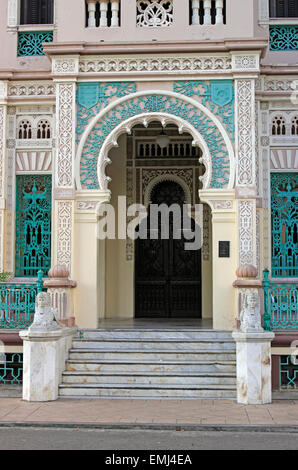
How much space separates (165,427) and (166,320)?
471cm

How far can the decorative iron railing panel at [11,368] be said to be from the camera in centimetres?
971

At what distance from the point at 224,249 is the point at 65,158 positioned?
292 centimetres

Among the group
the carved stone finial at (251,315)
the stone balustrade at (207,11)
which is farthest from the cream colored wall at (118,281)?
the carved stone finial at (251,315)

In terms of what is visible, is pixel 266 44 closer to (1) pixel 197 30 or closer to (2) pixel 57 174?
(1) pixel 197 30

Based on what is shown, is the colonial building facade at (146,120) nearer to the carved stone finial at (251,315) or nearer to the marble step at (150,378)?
the carved stone finial at (251,315)

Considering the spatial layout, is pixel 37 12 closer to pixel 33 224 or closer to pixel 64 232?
pixel 33 224

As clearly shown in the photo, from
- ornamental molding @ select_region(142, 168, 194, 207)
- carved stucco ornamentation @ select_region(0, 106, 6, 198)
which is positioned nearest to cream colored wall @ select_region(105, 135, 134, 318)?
ornamental molding @ select_region(142, 168, 194, 207)

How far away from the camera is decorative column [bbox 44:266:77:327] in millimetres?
9758

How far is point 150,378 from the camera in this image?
29.3 feet

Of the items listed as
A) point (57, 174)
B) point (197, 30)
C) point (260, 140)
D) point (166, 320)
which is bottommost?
point (166, 320)

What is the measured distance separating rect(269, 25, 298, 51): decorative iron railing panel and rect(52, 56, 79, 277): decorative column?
3.53 metres

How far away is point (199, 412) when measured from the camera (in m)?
7.90

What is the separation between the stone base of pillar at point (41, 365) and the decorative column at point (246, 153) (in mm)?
3228
